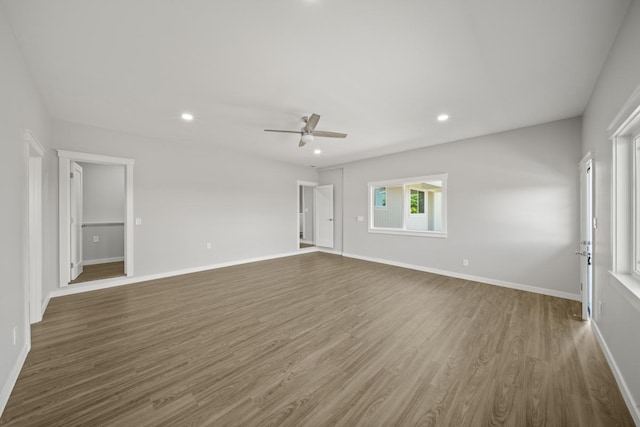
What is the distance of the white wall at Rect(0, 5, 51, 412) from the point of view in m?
1.64

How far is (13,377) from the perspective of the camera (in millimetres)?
1774

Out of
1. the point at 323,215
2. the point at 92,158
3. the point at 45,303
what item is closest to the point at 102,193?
the point at 92,158

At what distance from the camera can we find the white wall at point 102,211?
222 inches

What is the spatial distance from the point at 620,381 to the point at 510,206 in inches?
110

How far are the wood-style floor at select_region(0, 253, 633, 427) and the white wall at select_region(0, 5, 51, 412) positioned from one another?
27cm

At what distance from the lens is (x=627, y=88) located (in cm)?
170

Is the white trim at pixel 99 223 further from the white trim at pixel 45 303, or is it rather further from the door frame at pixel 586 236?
the door frame at pixel 586 236

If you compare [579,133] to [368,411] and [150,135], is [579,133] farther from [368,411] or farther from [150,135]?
[150,135]

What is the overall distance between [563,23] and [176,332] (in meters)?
4.30

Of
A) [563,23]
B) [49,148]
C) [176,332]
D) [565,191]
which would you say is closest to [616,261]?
[563,23]

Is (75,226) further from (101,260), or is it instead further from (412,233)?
(412,233)

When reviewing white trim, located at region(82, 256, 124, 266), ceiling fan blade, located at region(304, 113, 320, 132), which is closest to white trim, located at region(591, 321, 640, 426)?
ceiling fan blade, located at region(304, 113, 320, 132)

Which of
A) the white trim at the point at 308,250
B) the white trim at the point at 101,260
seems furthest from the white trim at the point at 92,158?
the white trim at the point at 308,250

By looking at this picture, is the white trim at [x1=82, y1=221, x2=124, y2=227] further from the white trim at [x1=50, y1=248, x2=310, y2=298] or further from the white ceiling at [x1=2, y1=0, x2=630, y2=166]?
the white ceiling at [x1=2, y1=0, x2=630, y2=166]
